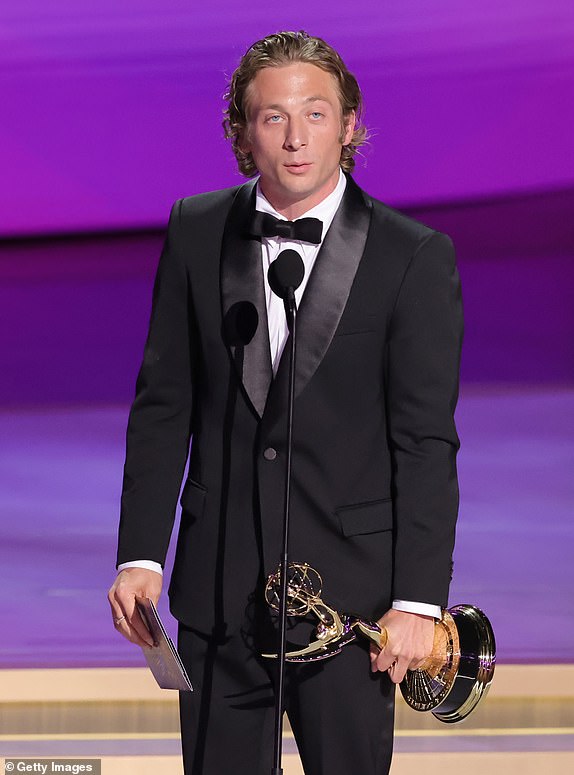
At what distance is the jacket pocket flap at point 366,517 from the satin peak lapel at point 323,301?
16 cm

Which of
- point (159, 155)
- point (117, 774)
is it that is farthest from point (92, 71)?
point (117, 774)

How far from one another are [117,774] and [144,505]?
1.18 metres

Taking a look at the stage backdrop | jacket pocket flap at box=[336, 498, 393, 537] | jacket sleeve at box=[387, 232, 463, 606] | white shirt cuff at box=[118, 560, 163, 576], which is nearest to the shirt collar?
jacket sleeve at box=[387, 232, 463, 606]

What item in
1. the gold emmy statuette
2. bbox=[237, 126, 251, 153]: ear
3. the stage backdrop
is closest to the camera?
the gold emmy statuette

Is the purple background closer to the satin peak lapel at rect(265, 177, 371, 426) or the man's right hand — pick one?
the man's right hand

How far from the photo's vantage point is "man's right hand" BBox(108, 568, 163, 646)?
171 centimetres

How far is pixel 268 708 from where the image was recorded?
1.72 m

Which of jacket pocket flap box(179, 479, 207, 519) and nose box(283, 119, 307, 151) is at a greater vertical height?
nose box(283, 119, 307, 151)

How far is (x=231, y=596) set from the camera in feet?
5.63

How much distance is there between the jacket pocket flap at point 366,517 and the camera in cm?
172

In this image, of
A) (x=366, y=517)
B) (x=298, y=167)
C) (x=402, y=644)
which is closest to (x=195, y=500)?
(x=366, y=517)

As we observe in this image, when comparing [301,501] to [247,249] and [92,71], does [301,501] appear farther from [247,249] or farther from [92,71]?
[92,71]

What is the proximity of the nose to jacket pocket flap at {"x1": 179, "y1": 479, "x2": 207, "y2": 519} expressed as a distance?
0.46 meters

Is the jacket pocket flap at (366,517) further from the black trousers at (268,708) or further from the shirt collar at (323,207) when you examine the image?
the shirt collar at (323,207)
